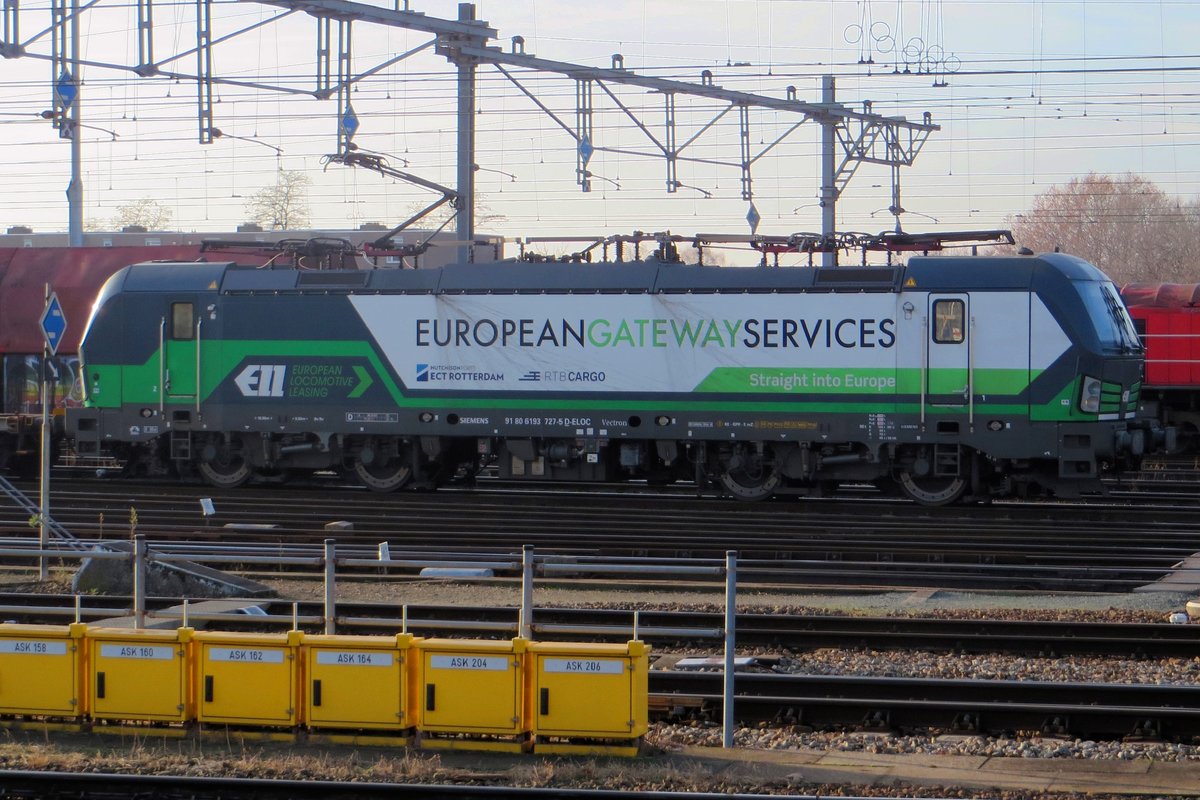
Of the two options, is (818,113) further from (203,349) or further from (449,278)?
(203,349)

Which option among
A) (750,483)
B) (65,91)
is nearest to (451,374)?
(750,483)

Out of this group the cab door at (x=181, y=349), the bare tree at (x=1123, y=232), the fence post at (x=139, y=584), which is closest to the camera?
the fence post at (x=139, y=584)

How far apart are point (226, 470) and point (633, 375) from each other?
305 inches

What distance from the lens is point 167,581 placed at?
1370cm

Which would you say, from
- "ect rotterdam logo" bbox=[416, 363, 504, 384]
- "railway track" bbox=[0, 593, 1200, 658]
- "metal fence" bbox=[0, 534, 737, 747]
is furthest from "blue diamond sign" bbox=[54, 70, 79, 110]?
"railway track" bbox=[0, 593, 1200, 658]

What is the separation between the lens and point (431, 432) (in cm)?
2238

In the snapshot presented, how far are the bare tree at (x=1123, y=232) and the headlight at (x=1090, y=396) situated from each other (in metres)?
46.7

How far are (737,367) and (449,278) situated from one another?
16.3 ft

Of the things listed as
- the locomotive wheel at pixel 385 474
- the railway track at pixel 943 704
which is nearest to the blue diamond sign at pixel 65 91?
the locomotive wheel at pixel 385 474

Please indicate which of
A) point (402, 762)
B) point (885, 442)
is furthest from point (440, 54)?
point (402, 762)

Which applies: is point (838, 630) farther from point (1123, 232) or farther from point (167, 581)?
point (1123, 232)

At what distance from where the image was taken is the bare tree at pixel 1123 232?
217 feet

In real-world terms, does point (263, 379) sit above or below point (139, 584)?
above

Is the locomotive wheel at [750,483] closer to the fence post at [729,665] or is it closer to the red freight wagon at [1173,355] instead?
the red freight wagon at [1173,355]
